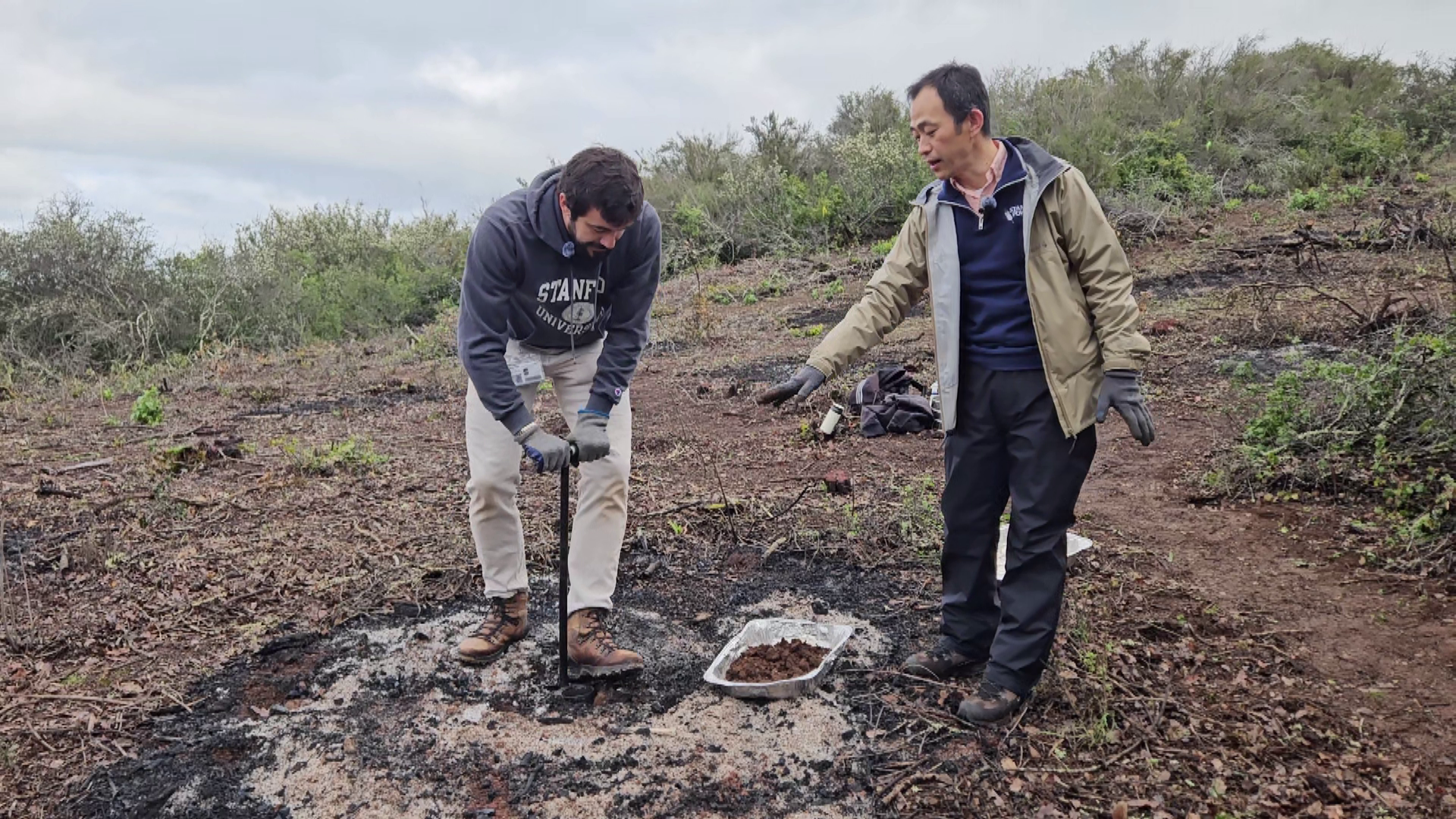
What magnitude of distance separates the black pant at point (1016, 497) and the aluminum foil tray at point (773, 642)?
1.71 ft

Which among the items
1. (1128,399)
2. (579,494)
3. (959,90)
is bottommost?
(579,494)

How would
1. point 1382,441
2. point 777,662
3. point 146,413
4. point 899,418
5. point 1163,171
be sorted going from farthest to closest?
point 1163,171
point 146,413
point 899,418
point 1382,441
point 777,662

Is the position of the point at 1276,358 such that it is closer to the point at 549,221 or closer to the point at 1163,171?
the point at 549,221

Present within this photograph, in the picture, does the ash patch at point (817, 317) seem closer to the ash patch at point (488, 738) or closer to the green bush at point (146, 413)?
the green bush at point (146, 413)

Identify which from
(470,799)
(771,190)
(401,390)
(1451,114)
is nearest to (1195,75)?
(1451,114)

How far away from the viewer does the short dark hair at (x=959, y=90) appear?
2.54m

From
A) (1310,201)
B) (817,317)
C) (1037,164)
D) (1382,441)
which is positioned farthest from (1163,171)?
(1037,164)

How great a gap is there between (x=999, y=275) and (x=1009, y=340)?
18cm

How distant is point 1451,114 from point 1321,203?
17.4ft

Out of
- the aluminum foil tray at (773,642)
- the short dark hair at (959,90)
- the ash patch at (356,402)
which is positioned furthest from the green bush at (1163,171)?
the short dark hair at (959,90)

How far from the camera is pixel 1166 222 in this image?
12.1 m

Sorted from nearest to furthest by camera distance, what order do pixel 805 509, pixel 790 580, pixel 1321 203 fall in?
pixel 790 580 → pixel 805 509 → pixel 1321 203

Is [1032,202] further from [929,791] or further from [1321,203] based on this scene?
[1321,203]

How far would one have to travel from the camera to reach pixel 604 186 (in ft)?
9.04
